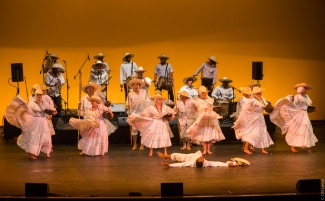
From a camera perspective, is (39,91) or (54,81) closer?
(39,91)

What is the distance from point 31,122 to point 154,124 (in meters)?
2.37

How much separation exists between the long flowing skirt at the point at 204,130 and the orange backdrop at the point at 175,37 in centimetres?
516

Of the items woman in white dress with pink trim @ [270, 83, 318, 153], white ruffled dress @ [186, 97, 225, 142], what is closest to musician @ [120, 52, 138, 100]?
white ruffled dress @ [186, 97, 225, 142]

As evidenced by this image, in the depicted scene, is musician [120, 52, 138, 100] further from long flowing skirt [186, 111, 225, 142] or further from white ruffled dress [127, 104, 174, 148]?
long flowing skirt [186, 111, 225, 142]

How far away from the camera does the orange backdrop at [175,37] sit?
18.7 meters

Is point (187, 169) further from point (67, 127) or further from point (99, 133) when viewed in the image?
point (67, 127)

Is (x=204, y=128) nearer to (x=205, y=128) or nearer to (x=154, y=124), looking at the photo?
(x=205, y=128)

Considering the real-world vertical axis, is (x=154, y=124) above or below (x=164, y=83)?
below

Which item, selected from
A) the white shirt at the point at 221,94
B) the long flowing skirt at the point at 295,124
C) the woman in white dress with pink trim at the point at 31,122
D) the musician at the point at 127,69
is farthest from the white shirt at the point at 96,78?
the long flowing skirt at the point at 295,124

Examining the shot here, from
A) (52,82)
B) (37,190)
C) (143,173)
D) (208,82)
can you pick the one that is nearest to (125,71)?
(52,82)

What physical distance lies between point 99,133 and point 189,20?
6326 millimetres

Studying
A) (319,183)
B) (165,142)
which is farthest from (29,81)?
(319,183)

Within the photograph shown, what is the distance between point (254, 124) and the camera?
46.3ft

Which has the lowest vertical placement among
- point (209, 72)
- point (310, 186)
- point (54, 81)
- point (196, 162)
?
point (196, 162)
